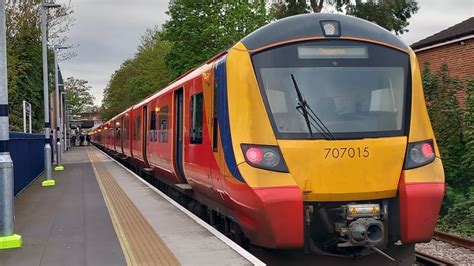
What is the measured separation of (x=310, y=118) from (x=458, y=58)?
43.2 ft

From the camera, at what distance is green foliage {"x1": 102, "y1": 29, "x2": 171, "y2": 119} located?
53.9m

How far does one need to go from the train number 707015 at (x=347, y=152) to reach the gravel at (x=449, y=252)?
9.95ft

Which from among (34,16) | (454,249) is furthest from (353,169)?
(34,16)

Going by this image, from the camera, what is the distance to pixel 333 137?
616 cm

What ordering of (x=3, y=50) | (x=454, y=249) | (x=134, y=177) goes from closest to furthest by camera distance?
(x=3, y=50) → (x=454, y=249) → (x=134, y=177)

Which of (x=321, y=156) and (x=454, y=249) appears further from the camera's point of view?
(x=454, y=249)

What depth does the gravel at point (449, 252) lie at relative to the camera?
852 cm

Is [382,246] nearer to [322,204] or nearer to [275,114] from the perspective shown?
[322,204]

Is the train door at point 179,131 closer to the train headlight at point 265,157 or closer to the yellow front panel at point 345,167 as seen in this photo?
the train headlight at point 265,157

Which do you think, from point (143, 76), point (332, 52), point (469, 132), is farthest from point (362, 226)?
point (143, 76)

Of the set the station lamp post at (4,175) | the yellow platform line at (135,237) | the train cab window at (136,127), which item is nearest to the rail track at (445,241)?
the yellow platform line at (135,237)

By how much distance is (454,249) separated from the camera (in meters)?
9.41

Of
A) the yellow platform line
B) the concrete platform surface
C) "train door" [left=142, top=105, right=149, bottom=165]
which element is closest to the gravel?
the yellow platform line

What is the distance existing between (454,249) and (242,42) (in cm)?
534
